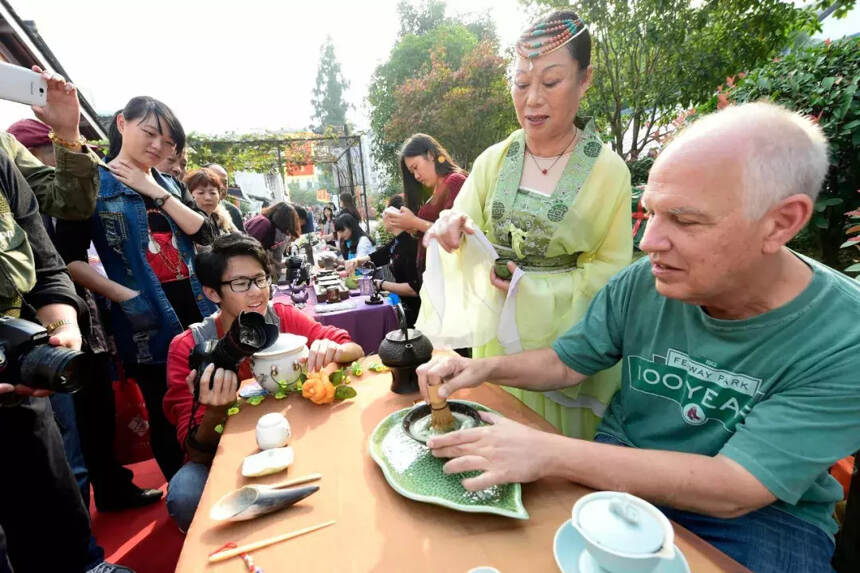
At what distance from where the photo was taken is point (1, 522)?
155 cm

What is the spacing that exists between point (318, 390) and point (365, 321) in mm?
2452

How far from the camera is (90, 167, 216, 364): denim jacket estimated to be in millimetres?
2305

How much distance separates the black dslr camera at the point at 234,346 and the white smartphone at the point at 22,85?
1.33 meters

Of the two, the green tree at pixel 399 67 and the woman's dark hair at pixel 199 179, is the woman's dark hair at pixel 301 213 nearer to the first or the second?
the woman's dark hair at pixel 199 179

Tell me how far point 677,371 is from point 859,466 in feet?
2.98

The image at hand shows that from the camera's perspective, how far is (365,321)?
4.01 meters

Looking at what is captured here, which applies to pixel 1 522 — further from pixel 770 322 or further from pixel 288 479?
pixel 770 322

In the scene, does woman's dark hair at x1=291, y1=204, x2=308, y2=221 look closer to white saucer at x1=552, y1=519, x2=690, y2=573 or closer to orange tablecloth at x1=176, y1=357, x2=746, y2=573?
orange tablecloth at x1=176, y1=357, x2=746, y2=573

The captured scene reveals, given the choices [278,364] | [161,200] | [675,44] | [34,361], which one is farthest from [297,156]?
[34,361]

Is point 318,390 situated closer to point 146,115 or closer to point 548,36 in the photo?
point 548,36

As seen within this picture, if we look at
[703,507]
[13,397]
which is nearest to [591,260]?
[703,507]

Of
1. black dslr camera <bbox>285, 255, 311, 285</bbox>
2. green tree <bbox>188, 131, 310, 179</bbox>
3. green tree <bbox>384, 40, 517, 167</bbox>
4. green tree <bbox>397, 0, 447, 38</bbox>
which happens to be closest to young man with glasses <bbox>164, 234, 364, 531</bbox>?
black dslr camera <bbox>285, 255, 311, 285</bbox>

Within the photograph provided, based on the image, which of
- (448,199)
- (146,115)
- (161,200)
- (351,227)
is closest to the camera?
(146,115)

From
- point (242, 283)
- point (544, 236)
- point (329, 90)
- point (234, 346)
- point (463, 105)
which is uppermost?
point (329, 90)
